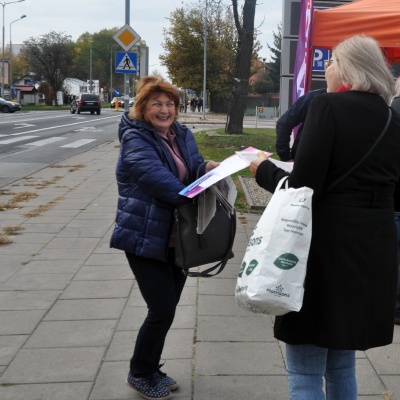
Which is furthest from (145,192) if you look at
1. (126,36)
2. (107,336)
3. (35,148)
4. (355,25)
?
(35,148)

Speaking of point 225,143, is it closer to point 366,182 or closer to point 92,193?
point 92,193

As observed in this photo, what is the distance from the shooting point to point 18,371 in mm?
3879

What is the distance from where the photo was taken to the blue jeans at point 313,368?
2637mm

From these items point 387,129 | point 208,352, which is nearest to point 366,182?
point 387,129

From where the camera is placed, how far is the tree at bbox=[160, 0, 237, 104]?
5691cm

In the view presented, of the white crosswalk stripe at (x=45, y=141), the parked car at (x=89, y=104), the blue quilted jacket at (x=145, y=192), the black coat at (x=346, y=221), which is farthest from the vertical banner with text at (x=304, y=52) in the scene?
the parked car at (x=89, y=104)

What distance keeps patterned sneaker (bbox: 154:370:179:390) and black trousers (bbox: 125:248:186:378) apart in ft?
0.36

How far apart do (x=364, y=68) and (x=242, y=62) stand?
18328 mm

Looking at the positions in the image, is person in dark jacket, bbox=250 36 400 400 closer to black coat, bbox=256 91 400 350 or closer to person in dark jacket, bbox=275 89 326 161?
black coat, bbox=256 91 400 350

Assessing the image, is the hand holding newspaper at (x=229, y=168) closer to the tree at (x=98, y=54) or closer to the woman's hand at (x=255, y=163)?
the woman's hand at (x=255, y=163)

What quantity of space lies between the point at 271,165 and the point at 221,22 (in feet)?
189

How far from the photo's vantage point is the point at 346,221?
2.47 metres

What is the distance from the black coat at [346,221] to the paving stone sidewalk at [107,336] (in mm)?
1132

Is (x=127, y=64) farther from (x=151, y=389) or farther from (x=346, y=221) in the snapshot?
(x=346, y=221)
